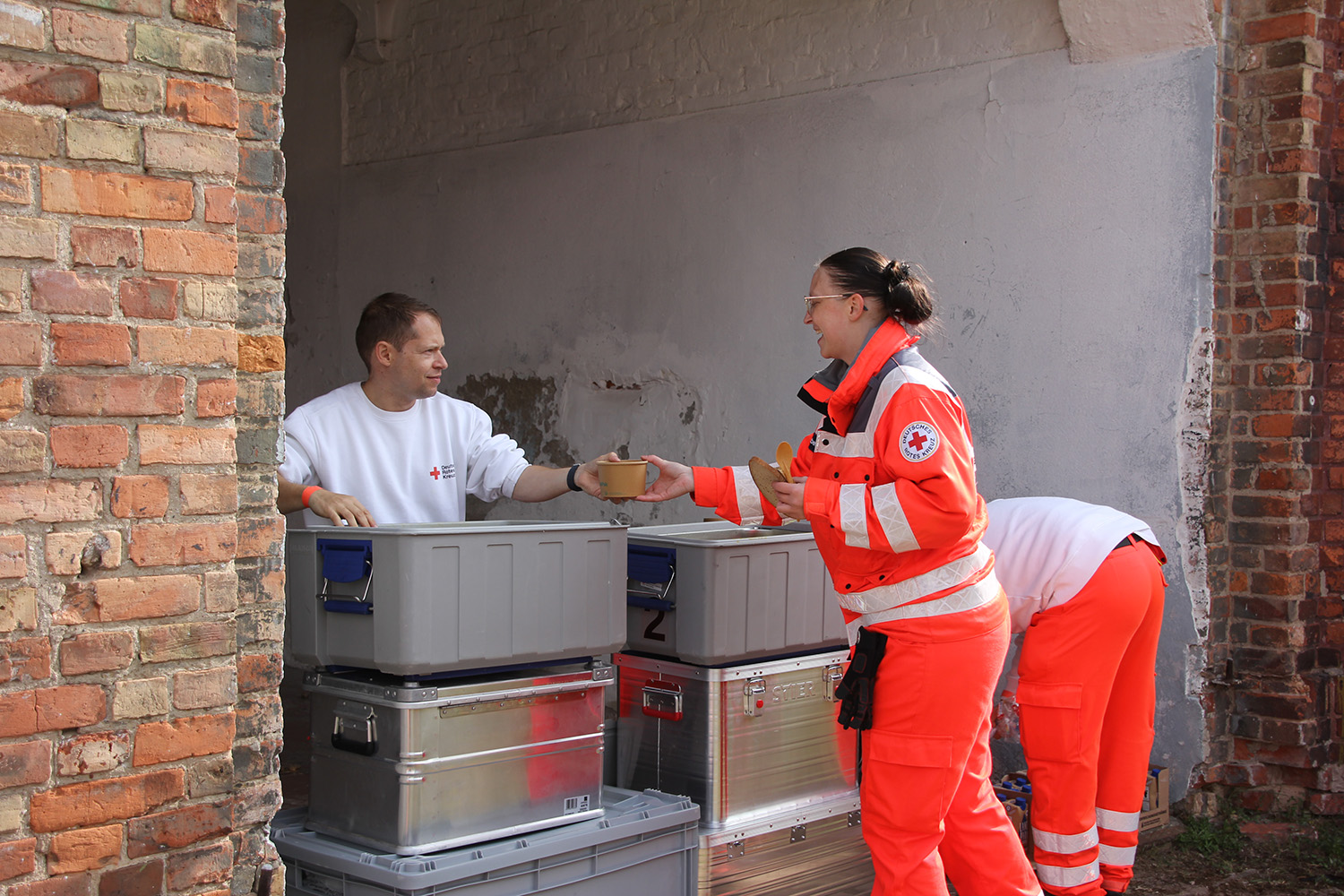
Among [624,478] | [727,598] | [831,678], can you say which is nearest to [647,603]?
[727,598]

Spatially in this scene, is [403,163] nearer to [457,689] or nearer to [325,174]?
[325,174]

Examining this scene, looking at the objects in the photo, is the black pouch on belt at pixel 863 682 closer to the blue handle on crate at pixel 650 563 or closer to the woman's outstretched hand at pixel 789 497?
the woman's outstretched hand at pixel 789 497

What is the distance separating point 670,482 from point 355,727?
1.20 m

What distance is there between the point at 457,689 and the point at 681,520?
3.55 metres

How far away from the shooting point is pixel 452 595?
9.82 feet

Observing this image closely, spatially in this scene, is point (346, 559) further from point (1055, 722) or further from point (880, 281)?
point (1055, 722)

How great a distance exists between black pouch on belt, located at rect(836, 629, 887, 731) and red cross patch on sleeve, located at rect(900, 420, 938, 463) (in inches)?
19.0

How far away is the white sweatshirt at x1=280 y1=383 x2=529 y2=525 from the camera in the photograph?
152 inches

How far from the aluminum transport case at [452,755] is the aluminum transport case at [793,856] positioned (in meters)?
0.44

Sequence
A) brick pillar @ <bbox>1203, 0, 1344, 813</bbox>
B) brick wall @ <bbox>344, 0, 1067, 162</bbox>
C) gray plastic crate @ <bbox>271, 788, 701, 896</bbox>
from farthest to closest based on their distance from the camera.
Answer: brick wall @ <bbox>344, 0, 1067, 162</bbox> < brick pillar @ <bbox>1203, 0, 1344, 813</bbox> < gray plastic crate @ <bbox>271, 788, 701, 896</bbox>

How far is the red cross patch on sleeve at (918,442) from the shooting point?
296cm

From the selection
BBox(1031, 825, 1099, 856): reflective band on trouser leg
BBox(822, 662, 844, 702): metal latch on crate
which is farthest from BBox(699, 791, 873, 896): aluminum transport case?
BBox(1031, 825, 1099, 856): reflective band on trouser leg

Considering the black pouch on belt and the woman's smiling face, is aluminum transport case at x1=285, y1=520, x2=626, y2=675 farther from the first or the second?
the woman's smiling face

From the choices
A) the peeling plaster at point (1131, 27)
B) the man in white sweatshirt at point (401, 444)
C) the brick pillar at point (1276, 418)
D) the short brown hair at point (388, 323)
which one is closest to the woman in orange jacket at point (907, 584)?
the man in white sweatshirt at point (401, 444)
